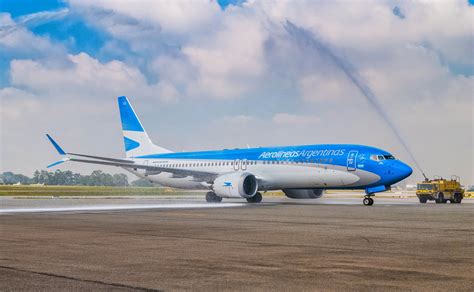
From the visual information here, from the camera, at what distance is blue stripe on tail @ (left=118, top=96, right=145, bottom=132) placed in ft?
173

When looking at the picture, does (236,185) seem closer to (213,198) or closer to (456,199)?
(213,198)

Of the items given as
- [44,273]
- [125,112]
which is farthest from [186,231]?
[125,112]

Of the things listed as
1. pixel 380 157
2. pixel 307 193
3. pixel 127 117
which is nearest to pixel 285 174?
pixel 307 193

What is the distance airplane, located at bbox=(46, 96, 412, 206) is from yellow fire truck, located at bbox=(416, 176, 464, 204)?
761 cm

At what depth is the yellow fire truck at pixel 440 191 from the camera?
44.0 metres

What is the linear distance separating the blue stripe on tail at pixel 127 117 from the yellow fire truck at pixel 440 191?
24.7 meters

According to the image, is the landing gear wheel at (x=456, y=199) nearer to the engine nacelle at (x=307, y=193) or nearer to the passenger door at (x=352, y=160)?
the engine nacelle at (x=307, y=193)

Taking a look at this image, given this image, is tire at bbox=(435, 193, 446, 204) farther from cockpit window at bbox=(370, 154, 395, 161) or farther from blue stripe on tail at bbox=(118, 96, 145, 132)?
blue stripe on tail at bbox=(118, 96, 145, 132)

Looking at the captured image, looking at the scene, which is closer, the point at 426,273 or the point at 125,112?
the point at 426,273

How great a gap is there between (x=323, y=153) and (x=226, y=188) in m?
6.64

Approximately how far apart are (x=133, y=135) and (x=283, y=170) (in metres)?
18.6

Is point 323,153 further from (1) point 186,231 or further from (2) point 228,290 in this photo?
(2) point 228,290

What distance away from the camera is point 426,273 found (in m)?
8.64

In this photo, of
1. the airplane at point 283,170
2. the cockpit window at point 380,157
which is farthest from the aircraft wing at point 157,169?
the cockpit window at point 380,157
